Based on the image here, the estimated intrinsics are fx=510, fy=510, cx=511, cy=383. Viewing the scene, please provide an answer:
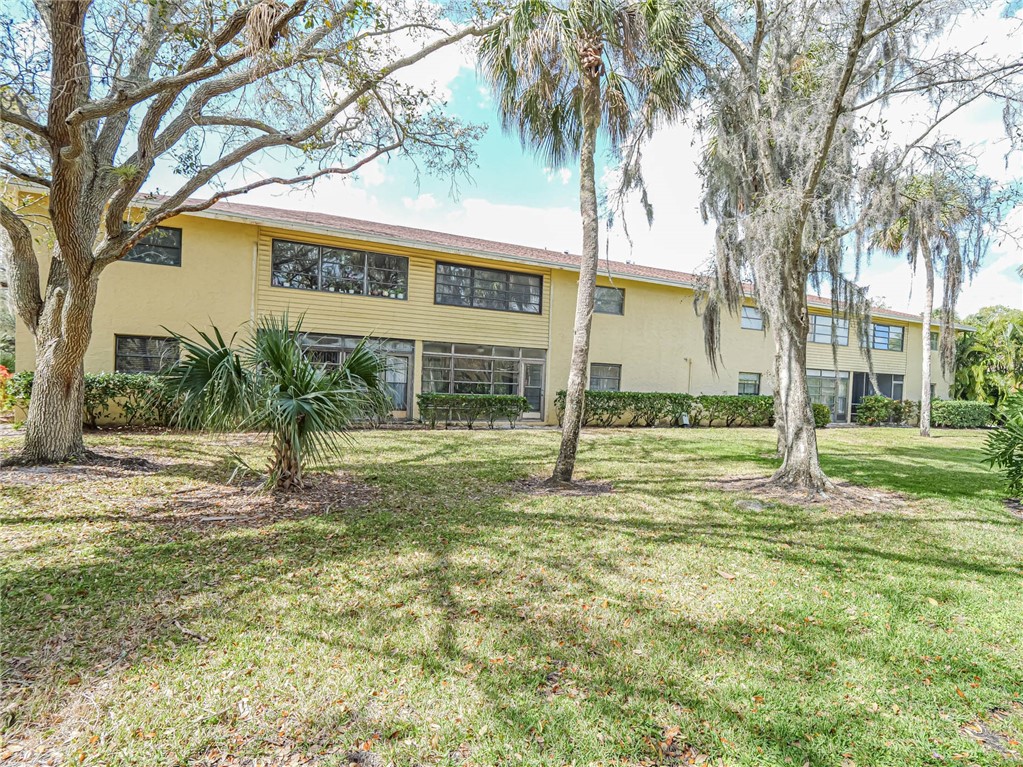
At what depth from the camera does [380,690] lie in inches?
105

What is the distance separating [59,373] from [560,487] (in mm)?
7345

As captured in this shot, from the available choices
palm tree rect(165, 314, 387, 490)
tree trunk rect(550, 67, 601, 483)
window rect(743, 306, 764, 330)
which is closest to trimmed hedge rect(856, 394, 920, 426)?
window rect(743, 306, 764, 330)

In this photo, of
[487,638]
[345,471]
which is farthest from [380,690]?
[345,471]

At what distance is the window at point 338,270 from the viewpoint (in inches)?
542

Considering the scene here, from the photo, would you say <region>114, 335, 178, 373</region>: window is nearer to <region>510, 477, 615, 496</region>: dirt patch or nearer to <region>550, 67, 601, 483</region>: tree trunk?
<region>510, 477, 615, 496</region>: dirt patch

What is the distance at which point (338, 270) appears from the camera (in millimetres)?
14398

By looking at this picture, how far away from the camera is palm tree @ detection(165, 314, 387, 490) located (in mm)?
5582

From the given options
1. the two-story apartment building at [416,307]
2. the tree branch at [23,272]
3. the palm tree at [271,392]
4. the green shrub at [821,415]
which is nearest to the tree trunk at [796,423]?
the two-story apartment building at [416,307]

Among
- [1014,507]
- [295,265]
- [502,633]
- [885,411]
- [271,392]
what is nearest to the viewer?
[502,633]

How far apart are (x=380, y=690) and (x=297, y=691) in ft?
1.38

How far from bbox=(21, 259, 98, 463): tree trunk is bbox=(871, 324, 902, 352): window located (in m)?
28.4

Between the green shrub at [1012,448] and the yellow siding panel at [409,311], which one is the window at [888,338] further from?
the green shrub at [1012,448]

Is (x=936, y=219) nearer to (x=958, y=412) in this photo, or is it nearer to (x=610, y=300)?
(x=610, y=300)

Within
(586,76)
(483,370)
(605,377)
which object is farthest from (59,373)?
(605,377)
